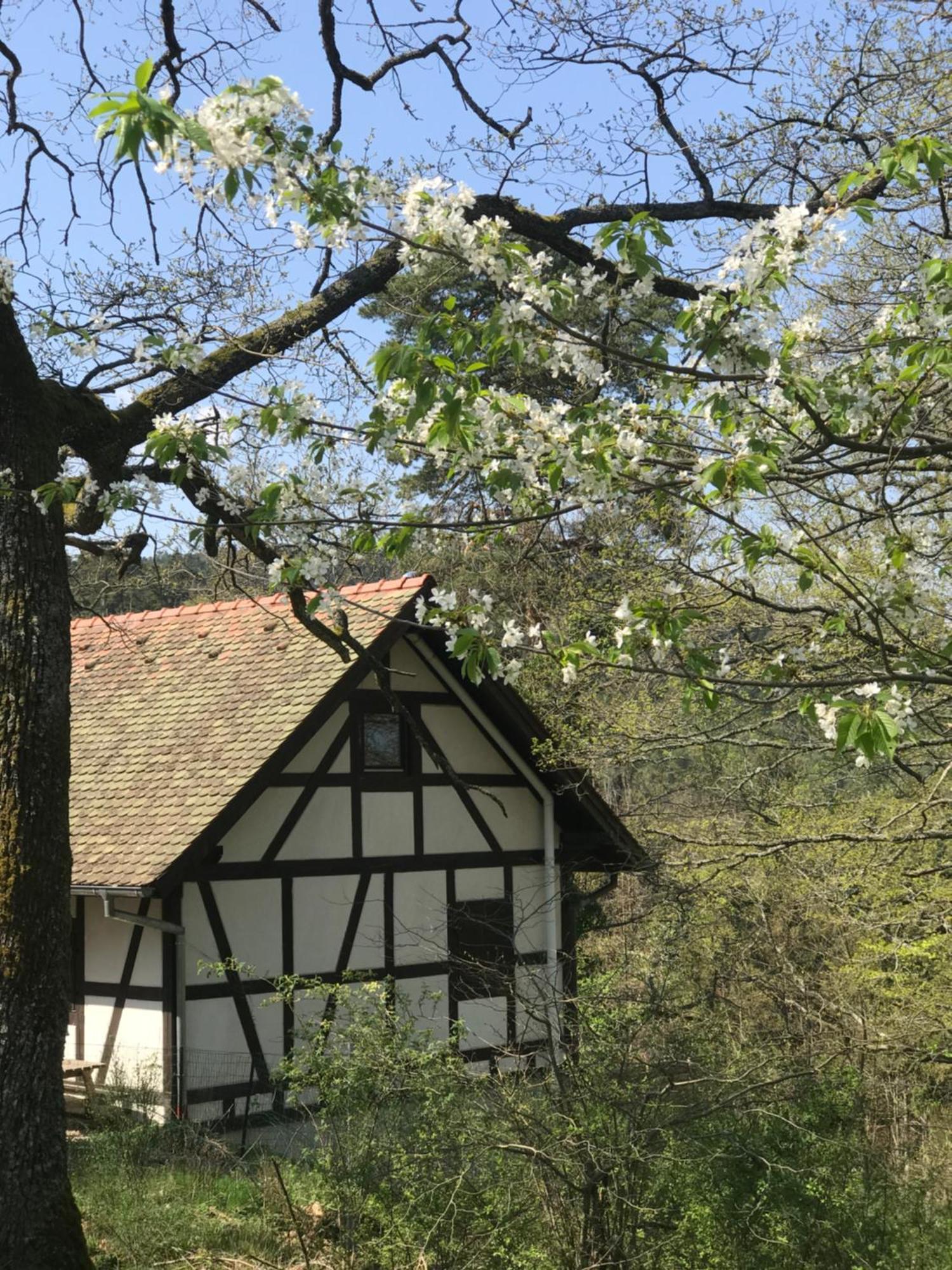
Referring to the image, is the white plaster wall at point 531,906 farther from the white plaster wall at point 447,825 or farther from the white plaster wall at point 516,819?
the white plaster wall at point 447,825

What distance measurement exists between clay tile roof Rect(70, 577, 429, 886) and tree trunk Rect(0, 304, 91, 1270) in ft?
11.9

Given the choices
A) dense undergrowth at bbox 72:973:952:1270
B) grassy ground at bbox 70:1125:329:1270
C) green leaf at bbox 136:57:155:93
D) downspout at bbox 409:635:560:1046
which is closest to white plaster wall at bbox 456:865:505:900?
downspout at bbox 409:635:560:1046

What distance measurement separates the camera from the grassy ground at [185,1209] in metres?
6.84

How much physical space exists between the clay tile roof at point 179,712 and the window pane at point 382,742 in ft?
2.89

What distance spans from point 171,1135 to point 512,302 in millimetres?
8291

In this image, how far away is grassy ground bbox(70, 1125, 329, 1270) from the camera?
684 centimetres

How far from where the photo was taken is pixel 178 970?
11414mm

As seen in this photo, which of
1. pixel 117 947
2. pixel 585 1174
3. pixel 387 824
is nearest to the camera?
pixel 585 1174

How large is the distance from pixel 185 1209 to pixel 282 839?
16.7 ft

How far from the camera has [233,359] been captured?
7340 mm

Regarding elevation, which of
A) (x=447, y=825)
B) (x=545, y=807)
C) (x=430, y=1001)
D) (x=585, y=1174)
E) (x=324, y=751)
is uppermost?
(x=324, y=751)

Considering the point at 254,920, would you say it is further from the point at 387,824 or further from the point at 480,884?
the point at 480,884

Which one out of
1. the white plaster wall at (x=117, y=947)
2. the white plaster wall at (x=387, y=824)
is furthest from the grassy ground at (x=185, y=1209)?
the white plaster wall at (x=387, y=824)

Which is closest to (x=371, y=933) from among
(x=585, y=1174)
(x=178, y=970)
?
(x=178, y=970)
